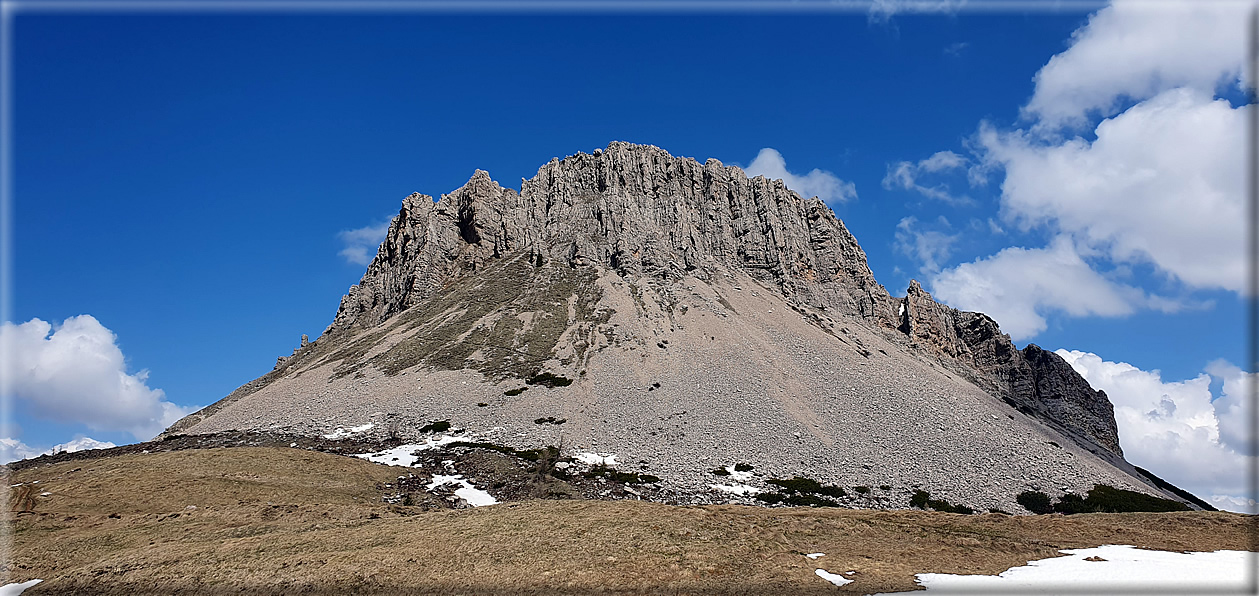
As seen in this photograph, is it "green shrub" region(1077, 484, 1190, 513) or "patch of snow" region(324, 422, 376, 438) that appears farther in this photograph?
"patch of snow" region(324, 422, 376, 438)

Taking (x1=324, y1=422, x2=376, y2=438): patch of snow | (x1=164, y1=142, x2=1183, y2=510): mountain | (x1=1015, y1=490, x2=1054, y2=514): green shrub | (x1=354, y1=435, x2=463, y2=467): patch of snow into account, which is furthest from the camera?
(x1=324, y1=422, x2=376, y2=438): patch of snow

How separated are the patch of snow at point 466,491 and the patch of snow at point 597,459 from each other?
16.3 meters

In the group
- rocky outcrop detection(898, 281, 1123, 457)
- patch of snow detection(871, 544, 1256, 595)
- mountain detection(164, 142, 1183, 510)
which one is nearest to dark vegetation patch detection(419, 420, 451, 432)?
mountain detection(164, 142, 1183, 510)

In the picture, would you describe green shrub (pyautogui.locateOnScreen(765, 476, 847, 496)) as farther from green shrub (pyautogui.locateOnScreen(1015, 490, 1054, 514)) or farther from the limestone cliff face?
the limestone cliff face

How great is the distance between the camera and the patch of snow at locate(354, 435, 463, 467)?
69.0m

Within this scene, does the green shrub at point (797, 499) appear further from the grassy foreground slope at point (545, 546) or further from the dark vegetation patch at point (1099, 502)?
the grassy foreground slope at point (545, 546)

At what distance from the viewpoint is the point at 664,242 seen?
496 ft

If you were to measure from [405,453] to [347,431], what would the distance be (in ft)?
50.3

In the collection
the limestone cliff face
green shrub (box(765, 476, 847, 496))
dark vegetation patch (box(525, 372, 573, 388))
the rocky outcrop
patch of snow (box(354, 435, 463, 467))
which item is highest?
the limestone cliff face

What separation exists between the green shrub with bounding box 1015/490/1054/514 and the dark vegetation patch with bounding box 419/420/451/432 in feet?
225

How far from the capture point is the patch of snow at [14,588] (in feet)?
79.5

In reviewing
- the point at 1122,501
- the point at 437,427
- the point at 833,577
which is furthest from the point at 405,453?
the point at 1122,501

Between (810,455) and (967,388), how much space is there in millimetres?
48112

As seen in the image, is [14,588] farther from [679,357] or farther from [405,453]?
[679,357]
